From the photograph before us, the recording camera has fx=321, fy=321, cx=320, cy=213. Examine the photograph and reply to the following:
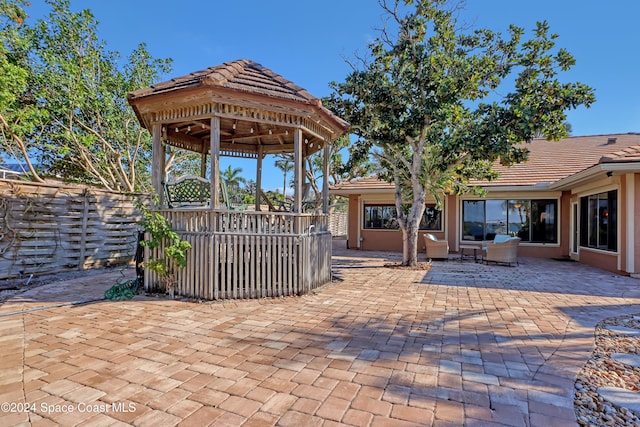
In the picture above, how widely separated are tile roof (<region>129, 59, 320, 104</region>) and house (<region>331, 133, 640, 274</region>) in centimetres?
713

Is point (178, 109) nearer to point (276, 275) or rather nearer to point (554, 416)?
point (276, 275)

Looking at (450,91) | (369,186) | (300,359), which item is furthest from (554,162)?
(300,359)

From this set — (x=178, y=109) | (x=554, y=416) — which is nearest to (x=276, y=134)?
(x=178, y=109)

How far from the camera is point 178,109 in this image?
4.95 m

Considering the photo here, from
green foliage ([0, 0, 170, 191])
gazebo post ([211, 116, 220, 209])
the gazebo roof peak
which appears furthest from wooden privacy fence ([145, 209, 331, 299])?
green foliage ([0, 0, 170, 191])

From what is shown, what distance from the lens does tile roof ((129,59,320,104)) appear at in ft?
15.1

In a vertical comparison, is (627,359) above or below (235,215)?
below

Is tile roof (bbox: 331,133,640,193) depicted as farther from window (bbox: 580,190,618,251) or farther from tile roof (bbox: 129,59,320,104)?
tile roof (bbox: 129,59,320,104)

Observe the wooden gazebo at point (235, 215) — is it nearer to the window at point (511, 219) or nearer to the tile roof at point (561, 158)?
the window at point (511, 219)

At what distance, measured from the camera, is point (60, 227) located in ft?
21.8

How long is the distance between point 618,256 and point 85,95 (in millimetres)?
14604

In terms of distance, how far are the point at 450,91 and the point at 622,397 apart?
6.40 metres

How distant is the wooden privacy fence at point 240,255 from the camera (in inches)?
186

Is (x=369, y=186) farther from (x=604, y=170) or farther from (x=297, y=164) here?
(x=297, y=164)
